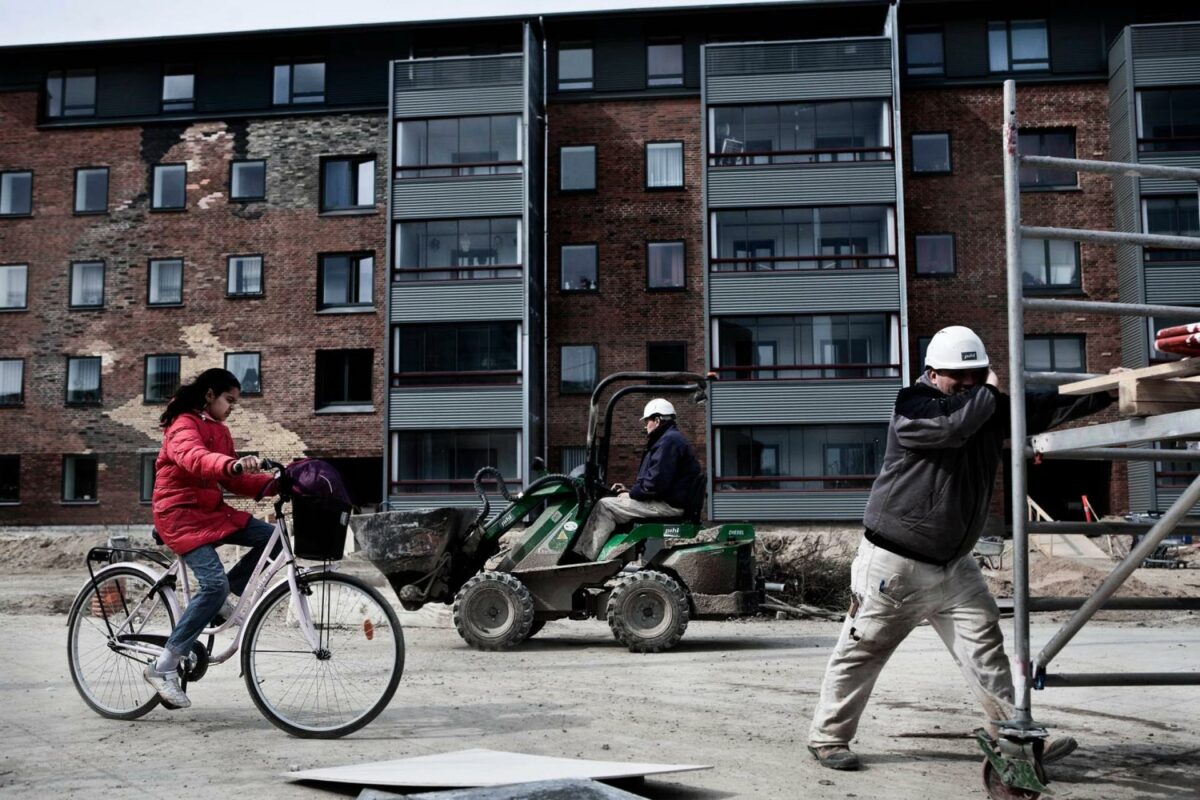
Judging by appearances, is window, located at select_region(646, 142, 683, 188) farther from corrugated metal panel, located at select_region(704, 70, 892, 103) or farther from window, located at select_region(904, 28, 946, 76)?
window, located at select_region(904, 28, 946, 76)

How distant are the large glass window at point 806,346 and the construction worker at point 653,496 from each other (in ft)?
77.9

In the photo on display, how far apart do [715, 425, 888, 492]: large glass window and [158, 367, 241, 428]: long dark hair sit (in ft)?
92.0

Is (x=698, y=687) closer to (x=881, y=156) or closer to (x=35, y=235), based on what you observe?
(x=881, y=156)

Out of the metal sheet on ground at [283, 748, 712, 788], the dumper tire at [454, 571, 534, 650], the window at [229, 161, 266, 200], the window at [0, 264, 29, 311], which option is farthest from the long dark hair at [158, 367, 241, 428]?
the window at [0, 264, 29, 311]

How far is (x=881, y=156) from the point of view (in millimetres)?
35750

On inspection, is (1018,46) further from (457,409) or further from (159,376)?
(159,376)

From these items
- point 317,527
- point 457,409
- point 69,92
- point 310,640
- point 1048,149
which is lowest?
point 310,640

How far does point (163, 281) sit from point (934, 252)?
23.2m

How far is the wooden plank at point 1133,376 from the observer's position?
4.74 metres

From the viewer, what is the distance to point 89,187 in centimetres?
3938

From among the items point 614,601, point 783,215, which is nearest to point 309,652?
point 614,601

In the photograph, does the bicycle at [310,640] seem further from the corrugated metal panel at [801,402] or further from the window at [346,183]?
the window at [346,183]

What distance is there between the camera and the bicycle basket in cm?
647

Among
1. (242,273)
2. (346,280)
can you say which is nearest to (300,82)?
(242,273)
